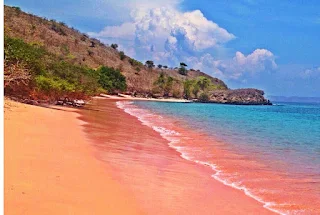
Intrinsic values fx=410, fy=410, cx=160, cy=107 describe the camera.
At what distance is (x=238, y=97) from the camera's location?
98625 millimetres

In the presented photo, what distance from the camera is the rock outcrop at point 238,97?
320 feet

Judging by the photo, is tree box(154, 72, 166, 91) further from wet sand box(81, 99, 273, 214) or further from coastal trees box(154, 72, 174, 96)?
wet sand box(81, 99, 273, 214)

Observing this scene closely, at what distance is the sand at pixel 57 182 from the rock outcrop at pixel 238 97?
88.8 metres

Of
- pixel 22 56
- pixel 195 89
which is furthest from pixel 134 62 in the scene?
pixel 22 56

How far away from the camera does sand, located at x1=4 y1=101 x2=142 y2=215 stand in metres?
5.11

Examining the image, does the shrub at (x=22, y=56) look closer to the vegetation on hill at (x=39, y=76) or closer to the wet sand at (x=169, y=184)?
the vegetation on hill at (x=39, y=76)

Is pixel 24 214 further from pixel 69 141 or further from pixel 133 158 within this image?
pixel 69 141

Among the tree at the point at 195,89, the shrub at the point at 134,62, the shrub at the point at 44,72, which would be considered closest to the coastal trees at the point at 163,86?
the tree at the point at 195,89

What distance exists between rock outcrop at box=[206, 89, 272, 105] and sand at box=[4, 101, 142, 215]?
88829 millimetres


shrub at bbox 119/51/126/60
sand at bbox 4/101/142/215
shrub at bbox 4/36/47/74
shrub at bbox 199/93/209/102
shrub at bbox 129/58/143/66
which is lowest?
sand at bbox 4/101/142/215

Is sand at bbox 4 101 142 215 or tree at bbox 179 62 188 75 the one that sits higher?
tree at bbox 179 62 188 75

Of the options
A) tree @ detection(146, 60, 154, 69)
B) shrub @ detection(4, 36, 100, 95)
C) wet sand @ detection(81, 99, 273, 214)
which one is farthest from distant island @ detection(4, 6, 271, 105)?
wet sand @ detection(81, 99, 273, 214)

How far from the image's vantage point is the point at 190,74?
145 m

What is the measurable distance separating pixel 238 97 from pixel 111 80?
110 feet
